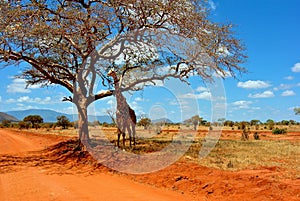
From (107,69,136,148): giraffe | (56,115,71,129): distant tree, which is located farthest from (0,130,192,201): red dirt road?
(56,115,71,129): distant tree

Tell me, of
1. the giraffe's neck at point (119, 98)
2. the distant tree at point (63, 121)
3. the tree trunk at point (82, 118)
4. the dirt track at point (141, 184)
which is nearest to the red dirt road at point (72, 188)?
the dirt track at point (141, 184)

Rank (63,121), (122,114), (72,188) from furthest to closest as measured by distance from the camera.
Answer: (63,121), (122,114), (72,188)

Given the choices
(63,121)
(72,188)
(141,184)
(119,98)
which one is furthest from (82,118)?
(63,121)

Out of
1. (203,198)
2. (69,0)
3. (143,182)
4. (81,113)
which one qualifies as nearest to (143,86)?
(81,113)

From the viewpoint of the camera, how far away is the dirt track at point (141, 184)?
660 centimetres

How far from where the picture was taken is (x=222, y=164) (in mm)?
10516

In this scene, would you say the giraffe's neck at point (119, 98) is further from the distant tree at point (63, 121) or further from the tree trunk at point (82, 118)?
the distant tree at point (63, 121)

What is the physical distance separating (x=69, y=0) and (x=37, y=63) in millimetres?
3336

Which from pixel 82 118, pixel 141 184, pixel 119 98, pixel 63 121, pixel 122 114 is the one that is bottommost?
pixel 141 184

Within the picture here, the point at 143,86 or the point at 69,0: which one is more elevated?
the point at 69,0

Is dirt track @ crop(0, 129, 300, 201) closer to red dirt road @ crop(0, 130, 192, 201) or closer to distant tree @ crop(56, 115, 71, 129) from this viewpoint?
Result: red dirt road @ crop(0, 130, 192, 201)

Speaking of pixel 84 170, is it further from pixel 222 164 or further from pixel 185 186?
pixel 222 164

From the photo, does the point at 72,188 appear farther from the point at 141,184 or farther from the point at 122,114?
the point at 122,114

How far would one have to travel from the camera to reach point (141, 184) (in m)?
8.03
